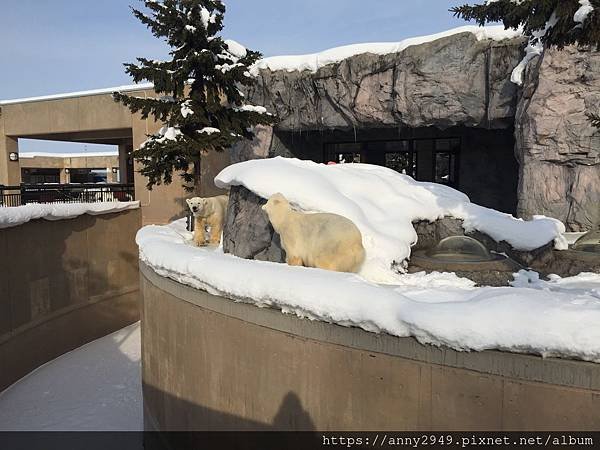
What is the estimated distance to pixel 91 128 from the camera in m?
18.6

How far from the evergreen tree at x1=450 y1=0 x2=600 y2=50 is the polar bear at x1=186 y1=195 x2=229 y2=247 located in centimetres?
499

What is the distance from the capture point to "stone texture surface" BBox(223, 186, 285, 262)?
5.82m

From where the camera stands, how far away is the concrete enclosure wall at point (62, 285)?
8539 mm

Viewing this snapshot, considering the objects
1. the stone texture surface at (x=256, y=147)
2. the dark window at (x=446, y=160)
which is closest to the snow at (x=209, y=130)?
the stone texture surface at (x=256, y=147)

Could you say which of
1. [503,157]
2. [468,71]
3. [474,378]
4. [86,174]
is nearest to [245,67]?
[468,71]

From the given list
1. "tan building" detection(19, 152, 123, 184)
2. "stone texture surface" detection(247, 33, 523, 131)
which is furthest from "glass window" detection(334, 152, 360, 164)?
"tan building" detection(19, 152, 123, 184)

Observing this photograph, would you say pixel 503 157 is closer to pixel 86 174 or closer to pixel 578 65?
pixel 578 65

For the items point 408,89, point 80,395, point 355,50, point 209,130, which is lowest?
point 80,395

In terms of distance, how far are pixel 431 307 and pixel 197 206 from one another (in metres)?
5.31

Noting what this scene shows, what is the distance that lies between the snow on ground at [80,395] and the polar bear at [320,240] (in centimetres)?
478

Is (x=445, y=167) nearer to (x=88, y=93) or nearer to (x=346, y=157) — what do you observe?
(x=346, y=157)

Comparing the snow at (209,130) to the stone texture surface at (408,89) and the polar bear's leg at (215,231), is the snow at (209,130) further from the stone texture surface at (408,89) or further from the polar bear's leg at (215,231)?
the stone texture surface at (408,89)

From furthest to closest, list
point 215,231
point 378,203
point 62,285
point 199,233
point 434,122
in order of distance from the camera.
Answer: point 434,122 → point 62,285 → point 215,231 → point 199,233 → point 378,203

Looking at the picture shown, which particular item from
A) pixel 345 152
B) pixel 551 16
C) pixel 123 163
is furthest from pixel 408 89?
pixel 123 163
